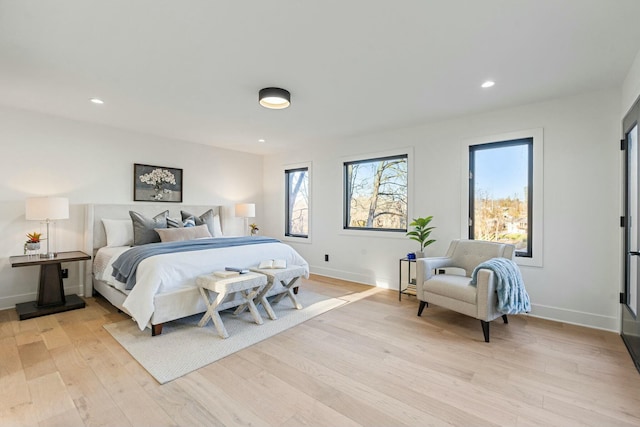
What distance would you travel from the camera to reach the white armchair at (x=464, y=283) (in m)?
2.70

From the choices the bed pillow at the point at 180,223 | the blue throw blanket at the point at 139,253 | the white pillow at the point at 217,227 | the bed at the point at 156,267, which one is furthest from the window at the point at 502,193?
the bed pillow at the point at 180,223

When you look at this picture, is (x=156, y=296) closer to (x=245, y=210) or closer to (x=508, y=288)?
(x=245, y=210)

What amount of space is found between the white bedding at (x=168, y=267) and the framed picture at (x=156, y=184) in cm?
110

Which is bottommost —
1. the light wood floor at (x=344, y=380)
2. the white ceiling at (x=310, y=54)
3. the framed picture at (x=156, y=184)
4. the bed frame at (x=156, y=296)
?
the light wood floor at (x=344, y=380)

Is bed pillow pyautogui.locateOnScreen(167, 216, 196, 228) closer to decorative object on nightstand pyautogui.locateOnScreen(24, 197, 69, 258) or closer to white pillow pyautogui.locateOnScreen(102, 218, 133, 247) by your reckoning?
white pillow pyautogui.locateOnScreen(102, 218, 133, 247)

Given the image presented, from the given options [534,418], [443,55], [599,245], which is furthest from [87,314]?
[599,245]

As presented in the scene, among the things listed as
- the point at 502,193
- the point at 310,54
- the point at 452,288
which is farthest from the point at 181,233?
the point at 502,193

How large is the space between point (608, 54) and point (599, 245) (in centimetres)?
178

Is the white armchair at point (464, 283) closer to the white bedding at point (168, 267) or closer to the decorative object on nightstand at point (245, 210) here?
the white bedding at point (168, 267)

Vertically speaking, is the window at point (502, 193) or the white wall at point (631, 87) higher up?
the white wall at point (631, 87)

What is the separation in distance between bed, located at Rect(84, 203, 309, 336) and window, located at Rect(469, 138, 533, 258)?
7.92 feet

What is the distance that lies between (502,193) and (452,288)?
1.46m

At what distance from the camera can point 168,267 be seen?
286 cm

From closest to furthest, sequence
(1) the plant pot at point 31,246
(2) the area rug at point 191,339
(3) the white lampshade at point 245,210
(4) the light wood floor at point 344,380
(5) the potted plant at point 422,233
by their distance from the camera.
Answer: (4) the light wood floor at point 344,380 < (2) the area rug at point 191,339 < (1) the plant pot at point 31,246 < (5) the potted plant at point 422,233 < (3) the white lampshade at point 245,210
